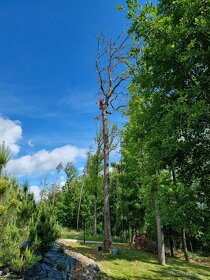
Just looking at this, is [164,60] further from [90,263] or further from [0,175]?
[90,263]

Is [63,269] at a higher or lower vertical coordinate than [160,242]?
lower

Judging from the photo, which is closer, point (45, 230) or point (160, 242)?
point (45, 230)

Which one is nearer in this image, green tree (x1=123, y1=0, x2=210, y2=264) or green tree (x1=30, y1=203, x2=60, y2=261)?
green tree (x1=123, y1=0, x2=210, y2=264)

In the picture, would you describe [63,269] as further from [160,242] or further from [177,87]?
[177,87]

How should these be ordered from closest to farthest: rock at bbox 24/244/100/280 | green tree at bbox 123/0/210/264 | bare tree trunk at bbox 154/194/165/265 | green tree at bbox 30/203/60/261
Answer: green tree at bbox 123/0/210/264, rock at bbox 24/244/100/280, green tree at bbox 30/203/60/261, bare tree trunk at bbox 154/194/165/265

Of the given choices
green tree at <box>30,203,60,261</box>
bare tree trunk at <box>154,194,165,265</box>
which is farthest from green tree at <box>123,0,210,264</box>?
bare tree trunk at <box>154,194,165,265</box>

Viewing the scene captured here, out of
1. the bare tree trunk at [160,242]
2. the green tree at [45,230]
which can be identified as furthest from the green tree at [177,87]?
the bare tree trunk at [160,242]

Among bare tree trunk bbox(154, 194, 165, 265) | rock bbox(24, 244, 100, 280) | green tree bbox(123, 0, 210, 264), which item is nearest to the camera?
green tree bbox(123, 0, 210, 264)

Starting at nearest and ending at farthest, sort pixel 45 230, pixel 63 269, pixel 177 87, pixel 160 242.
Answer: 1. pixel 177 87
2. pixel 45 230
3. pixel 63 269
4. pixel 160 242

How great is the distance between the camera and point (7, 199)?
5.82 m

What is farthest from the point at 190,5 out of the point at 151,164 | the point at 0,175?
the point at 0,175

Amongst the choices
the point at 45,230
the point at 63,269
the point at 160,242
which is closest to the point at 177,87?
the point at 45,230

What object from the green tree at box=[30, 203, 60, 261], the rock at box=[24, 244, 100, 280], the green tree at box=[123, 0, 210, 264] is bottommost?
the rock at box=[24, 244, 100, 280]

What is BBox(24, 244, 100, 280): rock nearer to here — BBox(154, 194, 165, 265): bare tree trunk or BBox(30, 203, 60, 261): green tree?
BBox(30, 203, 60, 261): green tree
